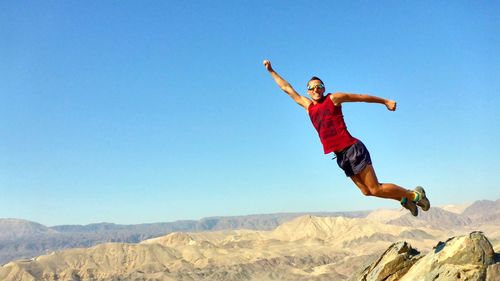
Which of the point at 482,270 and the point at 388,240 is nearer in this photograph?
the point at 482,270

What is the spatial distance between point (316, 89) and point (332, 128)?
705 millimetres

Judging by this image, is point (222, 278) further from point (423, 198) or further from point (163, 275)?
point (423, 198)

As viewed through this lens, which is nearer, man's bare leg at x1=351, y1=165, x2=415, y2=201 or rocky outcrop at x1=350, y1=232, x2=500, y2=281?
man's bare leg at x1=351, y1=165, x2=415, y2=201

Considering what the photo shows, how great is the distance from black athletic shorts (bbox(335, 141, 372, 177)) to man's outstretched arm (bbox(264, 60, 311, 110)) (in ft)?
3.71

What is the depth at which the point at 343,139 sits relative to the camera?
713 centimetres

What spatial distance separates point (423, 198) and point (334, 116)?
2286 mm

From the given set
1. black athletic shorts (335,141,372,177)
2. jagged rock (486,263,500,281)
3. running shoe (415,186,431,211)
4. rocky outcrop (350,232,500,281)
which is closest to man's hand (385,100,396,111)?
black athletic shorts (335,141,372,177)

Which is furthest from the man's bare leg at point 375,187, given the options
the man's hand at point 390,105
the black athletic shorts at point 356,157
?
the man's hand at point 390,105

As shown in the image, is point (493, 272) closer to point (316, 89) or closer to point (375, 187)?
point (375, 187)

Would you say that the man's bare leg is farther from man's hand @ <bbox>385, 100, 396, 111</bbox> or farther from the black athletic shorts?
man's hand @ <bbox>385, 100, 396, 111</bbox>

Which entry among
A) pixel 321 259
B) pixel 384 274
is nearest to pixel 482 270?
pixel 384 274

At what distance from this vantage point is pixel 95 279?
6112 inches

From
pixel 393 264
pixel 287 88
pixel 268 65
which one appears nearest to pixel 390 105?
pixel 287 88

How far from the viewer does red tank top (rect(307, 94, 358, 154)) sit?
23.5ft
